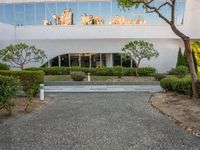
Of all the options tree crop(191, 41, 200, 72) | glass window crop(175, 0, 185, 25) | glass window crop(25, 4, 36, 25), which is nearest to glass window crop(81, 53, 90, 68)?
glass window crop(25, 4, 36, 25)

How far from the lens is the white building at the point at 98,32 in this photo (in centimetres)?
3369

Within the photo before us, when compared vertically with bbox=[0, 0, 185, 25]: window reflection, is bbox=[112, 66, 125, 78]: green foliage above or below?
below

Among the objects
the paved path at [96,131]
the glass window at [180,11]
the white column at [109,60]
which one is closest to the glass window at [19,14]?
the white column at [109,60]

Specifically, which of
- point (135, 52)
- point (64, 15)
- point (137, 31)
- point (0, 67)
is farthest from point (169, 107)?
point (64, 15)

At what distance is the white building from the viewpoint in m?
33.7

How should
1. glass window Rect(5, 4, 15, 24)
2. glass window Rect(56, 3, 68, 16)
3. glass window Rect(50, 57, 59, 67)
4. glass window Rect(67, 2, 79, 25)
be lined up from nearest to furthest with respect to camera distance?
glass window Rect(50, 57, 59, 67), glass window Rect(67, 2, 79, 25), glass window Rect(56, 3, 68, 16), glass window Rect(5, 4, 15, 24)

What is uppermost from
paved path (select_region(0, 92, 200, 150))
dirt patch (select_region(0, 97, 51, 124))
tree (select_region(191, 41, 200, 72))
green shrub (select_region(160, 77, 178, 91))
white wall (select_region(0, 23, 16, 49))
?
white wall (select_region(0, 23, 16, 49))

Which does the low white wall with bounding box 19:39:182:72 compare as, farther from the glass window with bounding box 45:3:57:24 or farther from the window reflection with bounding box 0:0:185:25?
the glass window with bounding box 45:3:57:24

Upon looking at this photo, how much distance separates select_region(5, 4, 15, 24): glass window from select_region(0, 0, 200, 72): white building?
0.71 metres

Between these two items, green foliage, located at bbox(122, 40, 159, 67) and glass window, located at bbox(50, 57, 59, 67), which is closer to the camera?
green foliage, located at bbox(122, 40, 159, 67)

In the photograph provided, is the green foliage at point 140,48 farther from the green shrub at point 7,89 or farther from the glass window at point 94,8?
the green shrub at point 7,89

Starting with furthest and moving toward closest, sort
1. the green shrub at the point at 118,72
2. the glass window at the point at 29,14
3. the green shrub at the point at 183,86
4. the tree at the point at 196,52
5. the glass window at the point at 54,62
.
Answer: the glass window at the point at 29,14, the glass window at the point at 54,62, the tree at the point at 196,52, the green shrub at the point at 118,72, the green shrub at the point at 183,86

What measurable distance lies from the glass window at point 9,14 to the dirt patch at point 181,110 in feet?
82.1

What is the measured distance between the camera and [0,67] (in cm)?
2655
